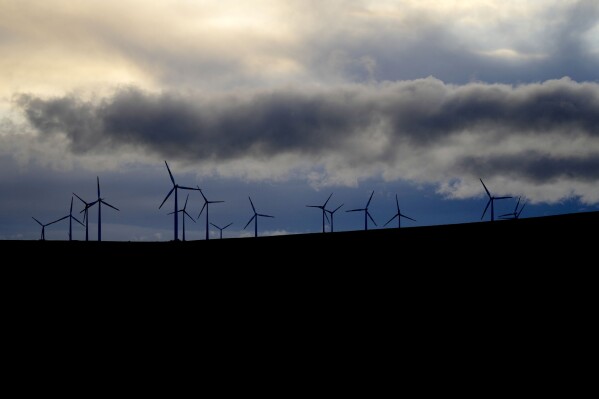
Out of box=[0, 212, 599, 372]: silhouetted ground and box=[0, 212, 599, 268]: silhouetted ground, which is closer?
box=[0, 212, 599, 372]: silhouetted ground

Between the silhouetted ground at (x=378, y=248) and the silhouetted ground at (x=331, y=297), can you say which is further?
the silhouetted ground at (x=378, y=248)

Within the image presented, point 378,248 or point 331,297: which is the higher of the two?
point 378,248

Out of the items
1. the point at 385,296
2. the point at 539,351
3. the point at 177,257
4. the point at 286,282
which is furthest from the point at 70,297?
the point at 539,351

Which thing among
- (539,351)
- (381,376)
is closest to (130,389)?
(381,376)

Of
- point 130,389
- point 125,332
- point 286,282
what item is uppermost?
point 286,282

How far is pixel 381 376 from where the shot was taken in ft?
121


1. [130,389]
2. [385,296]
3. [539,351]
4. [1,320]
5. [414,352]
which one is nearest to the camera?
[539,351]

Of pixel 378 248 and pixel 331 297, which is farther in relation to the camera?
pixel 331 297

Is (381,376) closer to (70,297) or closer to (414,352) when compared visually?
(414,352)

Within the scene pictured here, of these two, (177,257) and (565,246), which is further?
(177,257)

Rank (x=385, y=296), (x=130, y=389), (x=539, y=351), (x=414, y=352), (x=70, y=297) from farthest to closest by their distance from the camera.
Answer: (x=70, y=297), (x=130, y=389), (x=385, y=296), (x=414, y=352), (x=539, y=351)

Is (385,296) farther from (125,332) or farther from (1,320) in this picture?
(1,320)

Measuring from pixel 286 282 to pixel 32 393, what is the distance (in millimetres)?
18734

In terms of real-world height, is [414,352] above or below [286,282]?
below
